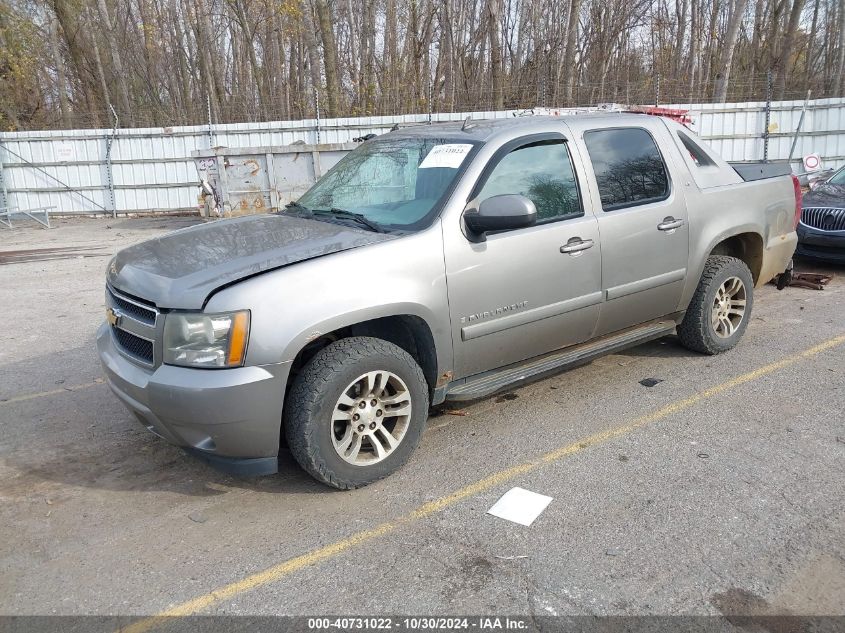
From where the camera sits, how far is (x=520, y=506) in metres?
3.36

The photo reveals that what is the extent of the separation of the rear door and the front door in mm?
154

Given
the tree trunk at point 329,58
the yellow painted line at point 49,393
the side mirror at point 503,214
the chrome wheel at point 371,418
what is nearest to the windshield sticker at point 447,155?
the side mirror at point 503,214

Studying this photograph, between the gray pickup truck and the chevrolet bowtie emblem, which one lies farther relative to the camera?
the chevrolet bowtie emblem

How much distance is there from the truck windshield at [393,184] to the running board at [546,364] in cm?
97

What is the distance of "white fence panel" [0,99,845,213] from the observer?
58.4 ft

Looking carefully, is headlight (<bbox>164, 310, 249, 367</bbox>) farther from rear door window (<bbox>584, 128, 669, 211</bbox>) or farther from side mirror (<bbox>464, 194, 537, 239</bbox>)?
rear door window (<bbox>584, 128, 669, 211</bbox>)

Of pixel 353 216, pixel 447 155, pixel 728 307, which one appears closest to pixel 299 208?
pixel 353 216

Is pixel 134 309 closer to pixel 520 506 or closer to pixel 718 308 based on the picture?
pixel 520 506

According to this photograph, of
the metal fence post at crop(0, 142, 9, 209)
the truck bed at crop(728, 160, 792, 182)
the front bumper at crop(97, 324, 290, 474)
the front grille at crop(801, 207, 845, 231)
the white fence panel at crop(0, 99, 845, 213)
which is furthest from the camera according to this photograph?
the metal fence post at crop(0, 142, 9, 209)

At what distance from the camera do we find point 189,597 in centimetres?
276

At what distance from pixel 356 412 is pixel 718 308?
3.26m

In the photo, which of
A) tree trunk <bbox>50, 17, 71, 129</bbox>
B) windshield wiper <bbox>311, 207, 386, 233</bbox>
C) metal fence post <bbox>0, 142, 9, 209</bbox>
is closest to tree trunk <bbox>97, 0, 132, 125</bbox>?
tree trunk <bbox>50, 17, 71, 129</bbox>

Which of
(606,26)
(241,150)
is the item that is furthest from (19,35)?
(606,26)

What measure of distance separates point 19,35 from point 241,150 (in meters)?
17.2
